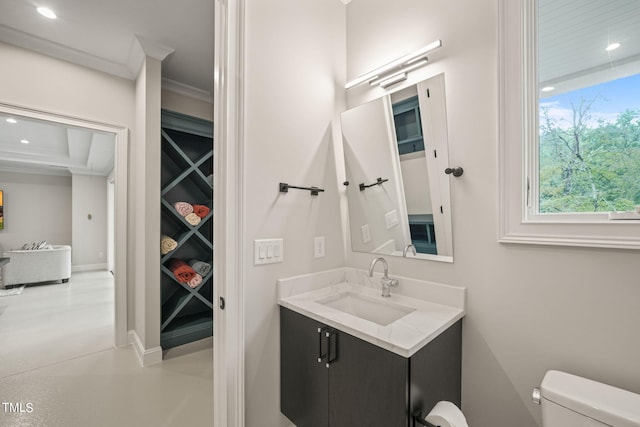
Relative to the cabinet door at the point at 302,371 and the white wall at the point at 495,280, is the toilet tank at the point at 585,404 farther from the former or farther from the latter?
the cabinet door at the point at 302,371

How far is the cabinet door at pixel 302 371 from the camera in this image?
46.8 inches

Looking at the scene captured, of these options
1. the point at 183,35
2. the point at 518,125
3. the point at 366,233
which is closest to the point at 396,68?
the point at 518,125

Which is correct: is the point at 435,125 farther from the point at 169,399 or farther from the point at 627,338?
the point at 169,399

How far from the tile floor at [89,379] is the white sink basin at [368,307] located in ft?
3.91

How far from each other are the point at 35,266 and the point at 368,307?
658 centimetres

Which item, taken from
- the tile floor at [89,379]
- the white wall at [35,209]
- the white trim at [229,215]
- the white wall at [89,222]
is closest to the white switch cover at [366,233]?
the white trim at [229,215]

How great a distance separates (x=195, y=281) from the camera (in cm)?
268

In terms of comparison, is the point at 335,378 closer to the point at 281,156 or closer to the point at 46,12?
the point at 281,156

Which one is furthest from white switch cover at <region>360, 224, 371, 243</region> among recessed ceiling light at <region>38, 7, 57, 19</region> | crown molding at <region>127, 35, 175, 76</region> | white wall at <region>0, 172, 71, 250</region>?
white wall at <region>0, 172, 71, 250</region>

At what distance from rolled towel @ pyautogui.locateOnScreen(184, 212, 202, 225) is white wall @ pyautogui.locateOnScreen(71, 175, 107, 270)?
598 cm

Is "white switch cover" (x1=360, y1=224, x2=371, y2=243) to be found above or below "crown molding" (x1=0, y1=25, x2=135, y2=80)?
below

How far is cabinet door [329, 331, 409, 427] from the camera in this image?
0.91 meters

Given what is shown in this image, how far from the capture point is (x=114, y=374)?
7.16 feet

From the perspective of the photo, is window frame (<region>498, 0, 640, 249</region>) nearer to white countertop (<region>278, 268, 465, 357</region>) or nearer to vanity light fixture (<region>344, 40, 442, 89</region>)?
vanity light fixture (<region>344, 40, 442, 89</region>)
